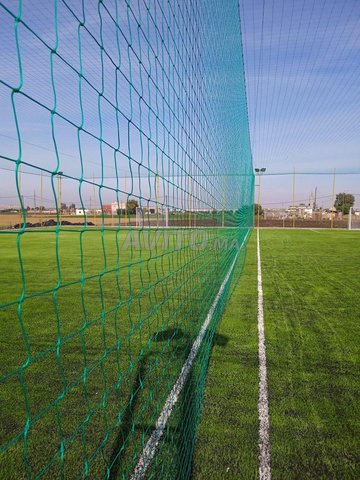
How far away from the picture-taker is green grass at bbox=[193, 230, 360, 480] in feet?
7.75

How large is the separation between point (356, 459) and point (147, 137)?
2335 millimetres

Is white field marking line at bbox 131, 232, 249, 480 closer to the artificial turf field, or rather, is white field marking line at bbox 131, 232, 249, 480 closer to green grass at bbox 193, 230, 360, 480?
the artificial turf field

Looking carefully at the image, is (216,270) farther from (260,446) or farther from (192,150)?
(260,446)

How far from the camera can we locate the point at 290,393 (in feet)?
10.4

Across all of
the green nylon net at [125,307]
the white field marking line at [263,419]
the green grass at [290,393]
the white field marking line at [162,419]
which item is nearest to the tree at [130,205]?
the green nylon net at [125,307]

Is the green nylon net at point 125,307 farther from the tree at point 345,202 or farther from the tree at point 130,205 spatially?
the tree at point 345,202

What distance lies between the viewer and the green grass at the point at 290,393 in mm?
2363

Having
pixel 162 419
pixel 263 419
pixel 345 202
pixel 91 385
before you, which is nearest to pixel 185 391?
pixel 162 419

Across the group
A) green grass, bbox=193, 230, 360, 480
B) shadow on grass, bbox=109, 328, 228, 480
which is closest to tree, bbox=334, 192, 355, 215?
green grass, bbox=193, 230, 360, 480

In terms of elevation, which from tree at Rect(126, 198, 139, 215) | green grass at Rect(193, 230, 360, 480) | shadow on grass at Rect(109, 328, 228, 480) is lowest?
green grass at Rect(193, 230, 360, 480)

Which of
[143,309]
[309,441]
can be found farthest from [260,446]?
[143,309]

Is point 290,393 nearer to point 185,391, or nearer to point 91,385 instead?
point 185,391

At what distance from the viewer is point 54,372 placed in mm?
3439

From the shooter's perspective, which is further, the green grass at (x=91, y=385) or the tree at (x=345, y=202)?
the tree at (x=345, y=202)
